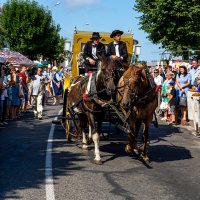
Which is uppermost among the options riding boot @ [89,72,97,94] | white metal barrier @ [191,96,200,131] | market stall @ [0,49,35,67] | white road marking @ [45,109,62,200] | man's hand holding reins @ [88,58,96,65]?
market stall @ [0,49,35,67]

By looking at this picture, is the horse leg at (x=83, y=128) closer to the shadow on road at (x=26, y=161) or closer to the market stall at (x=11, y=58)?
the shadow on road at (x=26, y=161)

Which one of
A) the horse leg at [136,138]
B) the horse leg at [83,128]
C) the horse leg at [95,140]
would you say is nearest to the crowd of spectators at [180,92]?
the horse leg at [83,128]

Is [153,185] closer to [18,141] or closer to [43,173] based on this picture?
[43,173]

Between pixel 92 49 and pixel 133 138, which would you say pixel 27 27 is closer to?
pixel 92 49

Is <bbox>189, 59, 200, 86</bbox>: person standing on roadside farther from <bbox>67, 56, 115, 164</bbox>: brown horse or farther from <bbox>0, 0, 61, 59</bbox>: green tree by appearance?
<bbox>0, 0, 61, 59</bbox>: green tree

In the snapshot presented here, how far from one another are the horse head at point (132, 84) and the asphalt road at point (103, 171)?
4.03 feet

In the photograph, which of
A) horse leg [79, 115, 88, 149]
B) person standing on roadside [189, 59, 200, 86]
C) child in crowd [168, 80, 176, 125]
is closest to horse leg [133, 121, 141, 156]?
horse leg [79, 115, 88, 149]

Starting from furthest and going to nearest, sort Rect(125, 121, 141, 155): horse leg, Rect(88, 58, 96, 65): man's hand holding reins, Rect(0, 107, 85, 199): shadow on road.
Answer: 1. Rect(88, 58, 96, 65): man's hand holding reins
2. Rect(125, 121, 141, 155): horse leg
3. Rect(0, 107, 85, 199): shadow on road

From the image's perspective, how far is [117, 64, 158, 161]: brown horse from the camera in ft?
28.6

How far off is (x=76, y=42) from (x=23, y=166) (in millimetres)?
7627

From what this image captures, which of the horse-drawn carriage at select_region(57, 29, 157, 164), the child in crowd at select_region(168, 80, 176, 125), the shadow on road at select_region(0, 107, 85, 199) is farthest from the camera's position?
the child in crowd at select_region(168, 80, 176, 125)

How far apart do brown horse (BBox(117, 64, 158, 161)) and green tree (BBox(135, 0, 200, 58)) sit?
3056 centimetres

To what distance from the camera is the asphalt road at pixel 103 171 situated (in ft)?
23.2

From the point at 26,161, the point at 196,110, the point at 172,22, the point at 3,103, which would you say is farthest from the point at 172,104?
the point at 172,22
